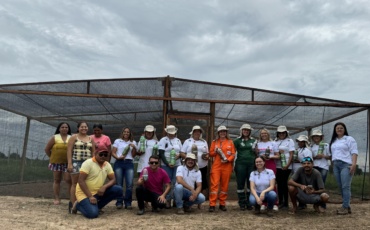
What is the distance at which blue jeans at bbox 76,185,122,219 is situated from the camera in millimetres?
4836

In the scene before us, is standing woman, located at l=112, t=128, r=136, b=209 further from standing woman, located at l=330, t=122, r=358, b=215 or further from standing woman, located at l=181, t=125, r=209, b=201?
standing woman, located at l=330, t=122, r=358, b=215

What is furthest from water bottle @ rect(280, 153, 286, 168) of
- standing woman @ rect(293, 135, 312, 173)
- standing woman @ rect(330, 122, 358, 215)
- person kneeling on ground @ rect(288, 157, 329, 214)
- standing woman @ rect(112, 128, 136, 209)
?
standing woman @ rect(112, 128, 136, 209)

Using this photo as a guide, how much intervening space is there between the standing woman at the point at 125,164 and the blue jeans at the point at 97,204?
22.8 inches

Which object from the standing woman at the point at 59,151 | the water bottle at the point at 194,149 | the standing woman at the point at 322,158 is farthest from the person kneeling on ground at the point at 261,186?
the standing woman at the point at 59,151

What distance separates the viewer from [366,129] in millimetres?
7375

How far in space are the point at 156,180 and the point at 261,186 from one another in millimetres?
1638

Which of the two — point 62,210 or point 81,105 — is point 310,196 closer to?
point 62,210

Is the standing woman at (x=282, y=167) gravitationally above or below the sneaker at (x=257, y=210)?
above

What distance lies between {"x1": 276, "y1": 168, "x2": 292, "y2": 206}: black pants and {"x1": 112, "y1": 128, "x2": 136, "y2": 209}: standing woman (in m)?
2.51

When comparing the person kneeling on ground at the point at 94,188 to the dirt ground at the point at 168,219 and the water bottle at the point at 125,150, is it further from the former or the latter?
the water bottle at the point at 125,150

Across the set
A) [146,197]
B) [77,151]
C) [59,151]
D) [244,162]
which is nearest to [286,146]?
[244,162]

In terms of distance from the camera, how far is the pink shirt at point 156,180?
5.32 meters

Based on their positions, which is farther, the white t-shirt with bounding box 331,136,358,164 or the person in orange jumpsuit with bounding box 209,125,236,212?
the person in orange jumpsuit with bounding box 209,125,236,212

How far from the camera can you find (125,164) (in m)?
5.80
